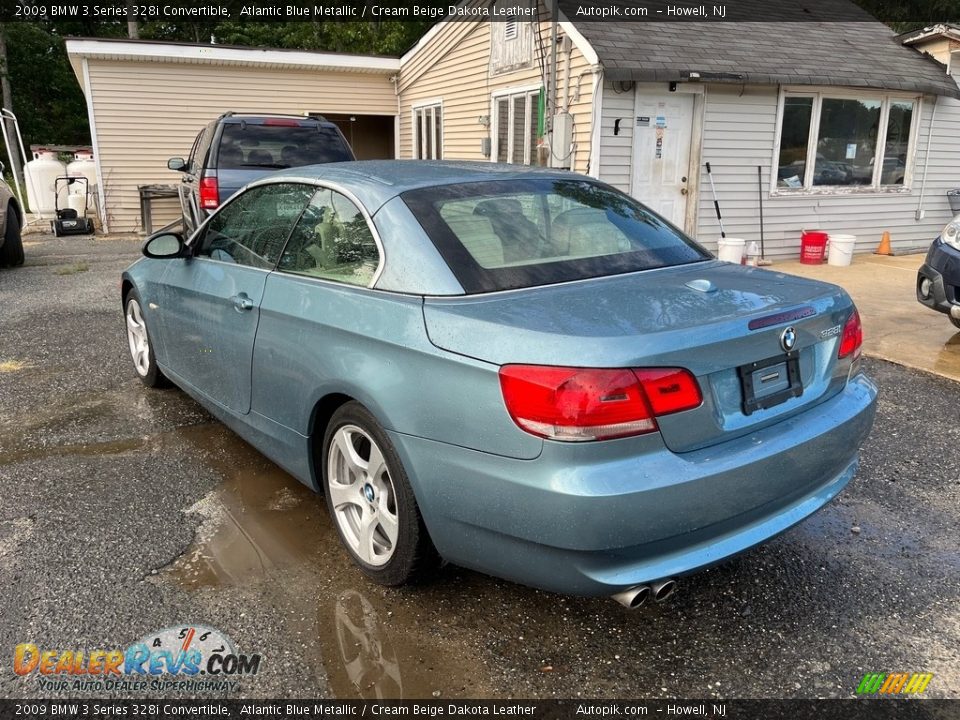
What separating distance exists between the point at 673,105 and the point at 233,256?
800 cm

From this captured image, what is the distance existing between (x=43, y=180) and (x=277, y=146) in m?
9.13

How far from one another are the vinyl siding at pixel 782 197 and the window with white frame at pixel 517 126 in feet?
8.28

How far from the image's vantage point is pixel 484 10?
1236 centimetres

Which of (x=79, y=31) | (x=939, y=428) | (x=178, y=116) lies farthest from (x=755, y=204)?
(x=79, y=31)

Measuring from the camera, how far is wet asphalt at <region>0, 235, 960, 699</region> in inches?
94.0

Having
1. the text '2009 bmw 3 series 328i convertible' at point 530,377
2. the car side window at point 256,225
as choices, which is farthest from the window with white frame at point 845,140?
the car side window at point 256,225

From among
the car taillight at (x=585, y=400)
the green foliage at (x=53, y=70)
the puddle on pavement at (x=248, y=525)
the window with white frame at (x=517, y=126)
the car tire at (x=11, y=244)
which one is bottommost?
the puddle on pavement at (x=248, y=525)

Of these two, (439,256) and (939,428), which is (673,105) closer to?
(939,428)

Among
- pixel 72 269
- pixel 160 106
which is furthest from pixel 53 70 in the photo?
pixel 72 269

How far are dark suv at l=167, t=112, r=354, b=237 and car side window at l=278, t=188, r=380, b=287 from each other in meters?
5.88

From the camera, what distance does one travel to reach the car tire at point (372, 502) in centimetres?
253

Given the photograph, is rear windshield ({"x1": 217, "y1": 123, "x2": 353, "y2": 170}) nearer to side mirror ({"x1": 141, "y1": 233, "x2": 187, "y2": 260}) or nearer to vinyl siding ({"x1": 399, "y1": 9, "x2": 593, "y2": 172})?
vinyl siding ({"x1": 399, "y1": 9, "x2": 593, "y2": 172})

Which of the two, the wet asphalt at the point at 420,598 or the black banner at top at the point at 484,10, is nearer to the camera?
the wet asphalt at the point at 420,598

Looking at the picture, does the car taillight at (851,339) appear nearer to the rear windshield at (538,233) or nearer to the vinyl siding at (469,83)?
the rear windshield at (538,233)
